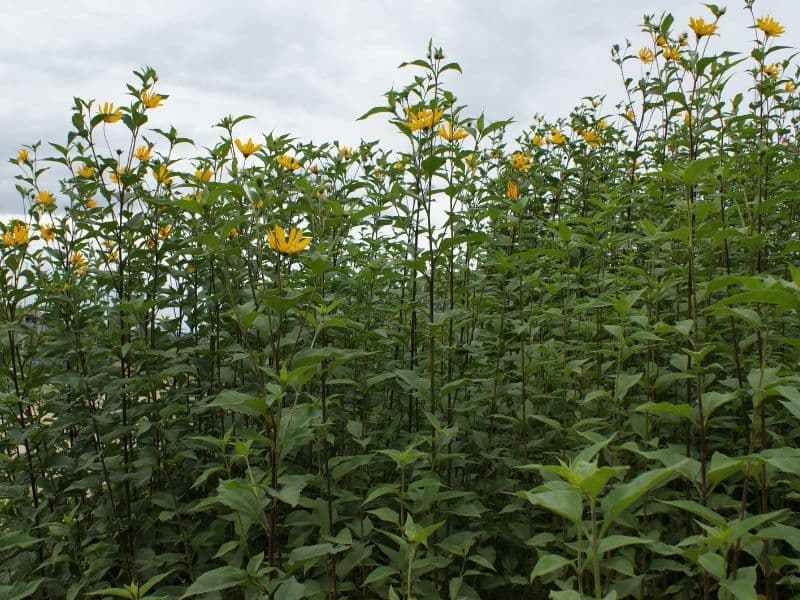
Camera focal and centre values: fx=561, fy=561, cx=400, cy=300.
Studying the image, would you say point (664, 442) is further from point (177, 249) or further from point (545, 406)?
point (177, 249)

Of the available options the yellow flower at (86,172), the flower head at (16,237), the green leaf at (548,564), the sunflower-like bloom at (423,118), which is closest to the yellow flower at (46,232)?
the flower head at (16,237)

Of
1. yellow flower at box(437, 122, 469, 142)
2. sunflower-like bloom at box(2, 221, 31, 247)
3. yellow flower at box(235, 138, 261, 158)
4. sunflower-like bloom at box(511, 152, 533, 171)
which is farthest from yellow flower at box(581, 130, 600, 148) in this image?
sunflower-like bloom at box(2, 221, 31, 247)

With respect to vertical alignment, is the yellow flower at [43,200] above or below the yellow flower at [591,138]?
below

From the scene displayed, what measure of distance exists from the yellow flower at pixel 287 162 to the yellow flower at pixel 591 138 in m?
2.36

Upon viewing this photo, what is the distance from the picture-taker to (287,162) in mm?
3109

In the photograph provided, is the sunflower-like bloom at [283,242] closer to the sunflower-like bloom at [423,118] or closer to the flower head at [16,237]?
the sunflower-like bloom at [423,118]

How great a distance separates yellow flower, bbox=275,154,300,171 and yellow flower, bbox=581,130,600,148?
7.73 feet

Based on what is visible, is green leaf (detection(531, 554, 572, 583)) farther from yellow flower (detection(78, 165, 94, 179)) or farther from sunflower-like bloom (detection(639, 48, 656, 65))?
sunflower-like bloom (detection(639, 48, 656, 65))

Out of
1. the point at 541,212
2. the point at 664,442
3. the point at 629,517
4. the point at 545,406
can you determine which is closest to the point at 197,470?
the point at 545,406

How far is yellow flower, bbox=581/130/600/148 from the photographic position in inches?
170

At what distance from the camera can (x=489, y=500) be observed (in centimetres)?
246

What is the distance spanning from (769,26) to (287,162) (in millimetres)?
2827

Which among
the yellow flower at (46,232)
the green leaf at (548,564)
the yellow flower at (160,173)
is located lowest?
the green leaf at (548,564)

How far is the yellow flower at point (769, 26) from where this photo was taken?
316 cm
